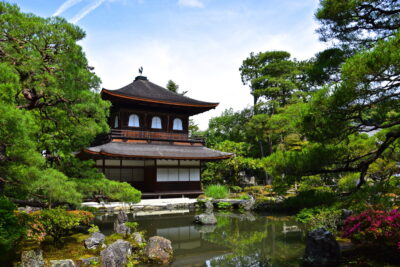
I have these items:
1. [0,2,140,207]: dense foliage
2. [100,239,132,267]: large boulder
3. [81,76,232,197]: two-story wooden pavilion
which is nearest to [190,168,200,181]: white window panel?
[81,76,232,197]: two-story wooden pavilion

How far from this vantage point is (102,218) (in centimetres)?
1258

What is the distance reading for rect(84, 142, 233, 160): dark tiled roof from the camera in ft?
51.0

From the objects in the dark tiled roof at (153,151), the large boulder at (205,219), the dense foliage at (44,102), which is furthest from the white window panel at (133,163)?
the dense foliage at (44,102)

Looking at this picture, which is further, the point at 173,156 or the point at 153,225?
the point at 173,156

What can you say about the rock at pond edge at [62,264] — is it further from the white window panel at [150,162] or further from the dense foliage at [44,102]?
the white window panel at [150,162]

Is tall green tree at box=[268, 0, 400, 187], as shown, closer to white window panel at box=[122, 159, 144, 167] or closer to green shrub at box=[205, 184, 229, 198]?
green shrub at box=[205, 184, 229, 198]

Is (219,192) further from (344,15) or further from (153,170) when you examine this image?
(344,15)

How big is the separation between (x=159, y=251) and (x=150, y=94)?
14.3 metres

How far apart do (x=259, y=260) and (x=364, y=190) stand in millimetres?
2605

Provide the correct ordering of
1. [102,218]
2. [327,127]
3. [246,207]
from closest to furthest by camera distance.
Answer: [327,127] < [102,218] < [246,207]

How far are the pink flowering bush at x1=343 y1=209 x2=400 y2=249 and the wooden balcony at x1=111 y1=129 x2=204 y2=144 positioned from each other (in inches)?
552

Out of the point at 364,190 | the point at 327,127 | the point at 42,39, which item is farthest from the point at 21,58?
the point at 364,190

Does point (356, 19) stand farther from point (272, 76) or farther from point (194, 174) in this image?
point (272, 76)

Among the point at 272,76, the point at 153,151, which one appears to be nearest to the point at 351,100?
the point at 153,151
